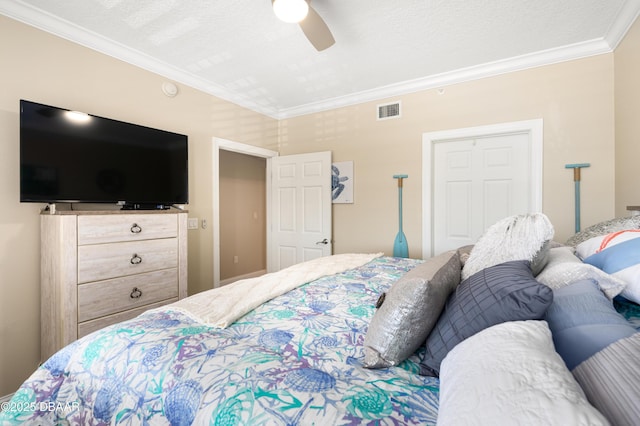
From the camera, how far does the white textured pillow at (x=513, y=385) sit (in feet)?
1.24

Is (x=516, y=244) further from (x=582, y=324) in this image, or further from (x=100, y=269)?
(x=100, y=269)

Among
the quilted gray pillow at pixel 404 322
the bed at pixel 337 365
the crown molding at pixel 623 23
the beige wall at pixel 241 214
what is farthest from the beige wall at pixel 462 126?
the quilted gray pillow at pixel 404 322

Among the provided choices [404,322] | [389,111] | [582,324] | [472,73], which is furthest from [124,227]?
[472,73]

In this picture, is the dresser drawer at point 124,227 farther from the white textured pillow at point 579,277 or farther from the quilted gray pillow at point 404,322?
the white textured pillow at point 579,277

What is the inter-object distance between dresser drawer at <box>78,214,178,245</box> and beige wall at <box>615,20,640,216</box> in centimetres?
350

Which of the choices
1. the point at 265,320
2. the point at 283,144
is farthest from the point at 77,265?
the point at 283,144

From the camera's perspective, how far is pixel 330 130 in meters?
3.64

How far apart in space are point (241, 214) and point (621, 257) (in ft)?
15.2

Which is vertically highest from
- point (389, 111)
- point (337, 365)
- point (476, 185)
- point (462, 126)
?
point (389, 111)

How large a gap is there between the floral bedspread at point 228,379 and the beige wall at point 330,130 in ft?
4.75

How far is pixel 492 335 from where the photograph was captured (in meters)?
0.59

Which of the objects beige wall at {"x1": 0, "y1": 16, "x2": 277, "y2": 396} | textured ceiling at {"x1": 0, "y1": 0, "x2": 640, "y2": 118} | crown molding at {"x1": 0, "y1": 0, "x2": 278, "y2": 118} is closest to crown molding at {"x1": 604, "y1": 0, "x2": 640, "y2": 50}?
textured ceiling at {"x1": 0, "y1": 0, "x2": 640, "y2": 118}

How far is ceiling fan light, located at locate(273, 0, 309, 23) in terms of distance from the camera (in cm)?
158

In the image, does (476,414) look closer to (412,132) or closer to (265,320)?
(265,320)
